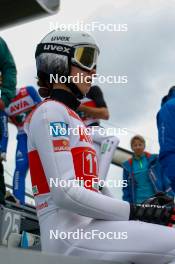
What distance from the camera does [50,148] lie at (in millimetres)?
2432

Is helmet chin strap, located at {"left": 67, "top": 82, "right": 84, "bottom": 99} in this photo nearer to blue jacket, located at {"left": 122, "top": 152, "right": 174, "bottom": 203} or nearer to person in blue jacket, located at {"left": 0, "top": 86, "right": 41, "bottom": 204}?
blue jacket, located at {"left": 122, "top": 152, "right": 174, "bottom": 203}

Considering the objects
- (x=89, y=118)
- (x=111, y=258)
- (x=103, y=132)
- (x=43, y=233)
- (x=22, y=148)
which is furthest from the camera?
(x=22, y=148)

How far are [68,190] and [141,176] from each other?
393cm

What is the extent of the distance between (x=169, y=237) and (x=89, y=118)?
12.6 feet

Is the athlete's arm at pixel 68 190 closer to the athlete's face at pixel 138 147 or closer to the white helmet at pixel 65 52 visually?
the white helmet at pixel 65 52

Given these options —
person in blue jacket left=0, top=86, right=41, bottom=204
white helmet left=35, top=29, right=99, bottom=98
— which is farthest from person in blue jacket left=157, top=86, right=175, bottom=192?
person in blue jacket left=0, top=86, right=41, bottom=204

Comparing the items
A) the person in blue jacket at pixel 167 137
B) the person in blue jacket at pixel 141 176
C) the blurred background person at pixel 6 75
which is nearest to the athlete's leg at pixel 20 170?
the blurred background person at pixel 6 75

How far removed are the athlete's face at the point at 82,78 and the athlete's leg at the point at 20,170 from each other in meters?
3.77

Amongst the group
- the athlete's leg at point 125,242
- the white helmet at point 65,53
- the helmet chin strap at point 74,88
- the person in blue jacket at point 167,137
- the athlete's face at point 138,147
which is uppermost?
the white helmet at point 65,53

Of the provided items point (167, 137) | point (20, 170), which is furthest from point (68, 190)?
point (20, 170)

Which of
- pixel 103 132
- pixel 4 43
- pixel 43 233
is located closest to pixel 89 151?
pixel 43 233

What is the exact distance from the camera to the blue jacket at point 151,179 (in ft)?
19.5

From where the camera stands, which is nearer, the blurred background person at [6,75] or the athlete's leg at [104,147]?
the athlete's leg at [104,147]

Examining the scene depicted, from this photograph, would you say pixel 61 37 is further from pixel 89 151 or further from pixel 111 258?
pixel 111 258
